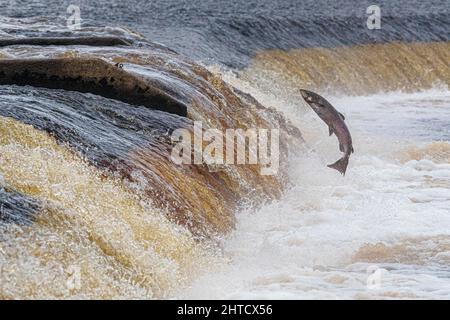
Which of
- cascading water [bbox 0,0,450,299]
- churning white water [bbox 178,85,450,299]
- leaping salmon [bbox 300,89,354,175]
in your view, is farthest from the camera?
leaping salmon [bbox 300,89,354,175]

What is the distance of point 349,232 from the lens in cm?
967

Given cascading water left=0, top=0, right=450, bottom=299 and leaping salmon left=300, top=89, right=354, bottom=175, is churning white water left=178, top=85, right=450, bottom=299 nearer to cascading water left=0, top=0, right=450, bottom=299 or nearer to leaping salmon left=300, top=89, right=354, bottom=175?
cascading water left=0, top=0, right=450, bottom=299

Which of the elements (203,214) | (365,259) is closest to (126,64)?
(203,214)

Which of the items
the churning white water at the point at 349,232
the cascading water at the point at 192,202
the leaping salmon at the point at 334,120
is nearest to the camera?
the cascading water at the point at 192,202

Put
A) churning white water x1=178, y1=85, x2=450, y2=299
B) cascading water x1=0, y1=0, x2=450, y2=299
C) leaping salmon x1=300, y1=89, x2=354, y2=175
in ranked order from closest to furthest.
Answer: cascading water x1=0, y1=0, x2=450, y2=299, churning white water x1=178, y1=85, x2=450, y2=299, leaping salmon x1=300, y1=89, x2=354, y2=175

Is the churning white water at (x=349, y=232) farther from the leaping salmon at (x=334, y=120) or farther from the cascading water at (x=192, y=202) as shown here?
the leaping salmon at (x=334, y=120)

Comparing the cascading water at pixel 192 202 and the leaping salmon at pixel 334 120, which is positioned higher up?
the leaping salmon at pixel 334 120

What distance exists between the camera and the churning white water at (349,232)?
307 inches

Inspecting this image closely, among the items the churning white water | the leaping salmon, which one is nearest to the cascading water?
the churning white water

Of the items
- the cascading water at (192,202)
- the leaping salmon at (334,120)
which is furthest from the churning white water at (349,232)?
the leaping salmon at (334,120)

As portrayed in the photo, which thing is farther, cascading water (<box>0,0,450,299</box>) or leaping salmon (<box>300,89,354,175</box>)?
leaping salmon (<box>300,89,354,175</box>)

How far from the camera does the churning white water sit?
7805mm

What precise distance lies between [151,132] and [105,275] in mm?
3131

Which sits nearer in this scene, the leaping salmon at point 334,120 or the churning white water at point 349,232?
the churning white water at point 349,232
